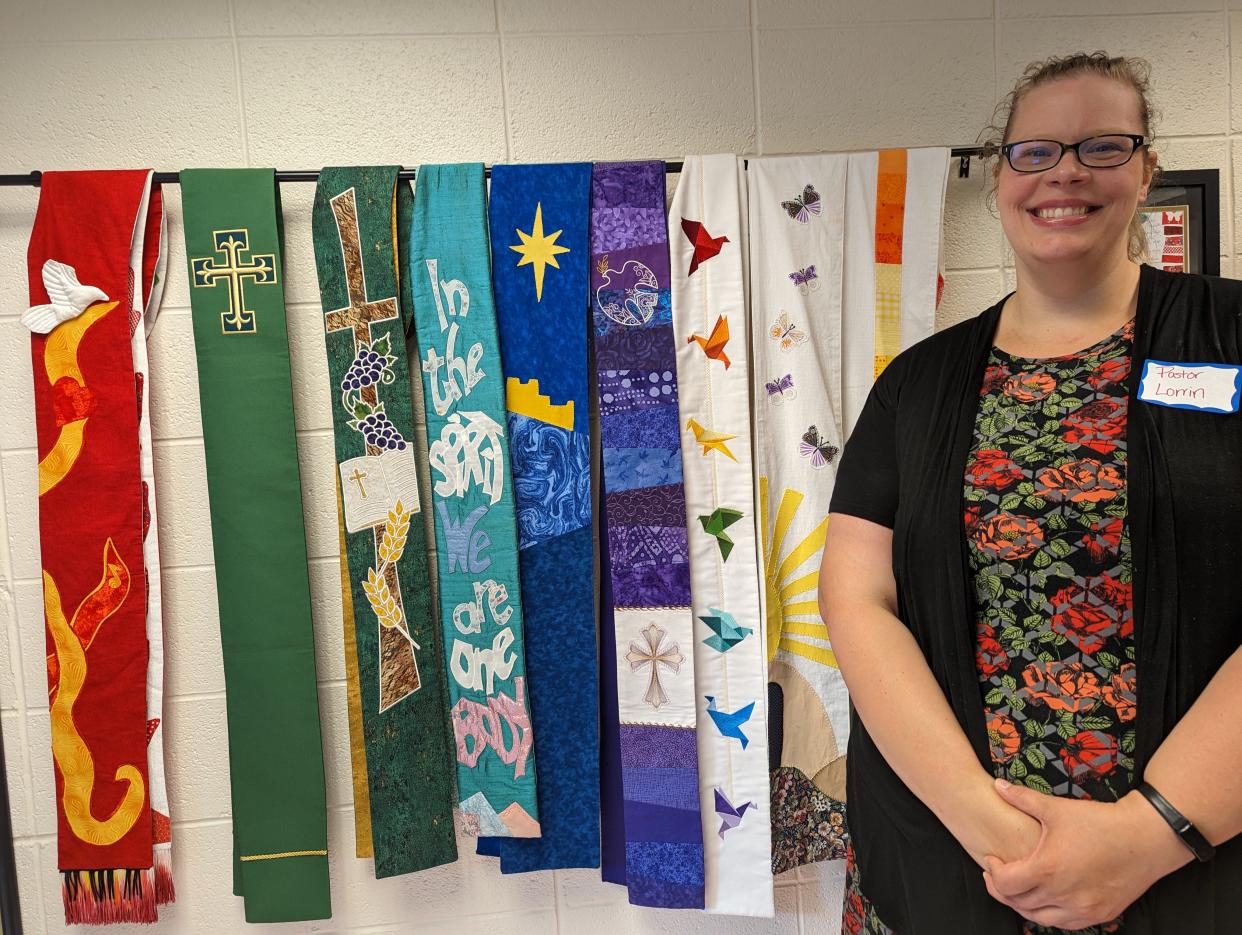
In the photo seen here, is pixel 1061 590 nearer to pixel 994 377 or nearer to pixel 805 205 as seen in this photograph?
pixel 994 377

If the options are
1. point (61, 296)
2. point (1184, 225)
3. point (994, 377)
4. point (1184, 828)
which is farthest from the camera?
point (1184, 225)

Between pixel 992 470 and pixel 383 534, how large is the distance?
1113 mm

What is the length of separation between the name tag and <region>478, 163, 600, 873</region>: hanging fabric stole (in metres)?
0.96

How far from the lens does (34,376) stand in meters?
1.61

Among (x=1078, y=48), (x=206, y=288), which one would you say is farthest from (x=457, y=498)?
(x=1078, y=48)

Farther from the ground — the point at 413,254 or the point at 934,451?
the point at 413,254

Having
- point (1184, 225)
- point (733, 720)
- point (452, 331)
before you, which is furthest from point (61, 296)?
point (1184, 225)

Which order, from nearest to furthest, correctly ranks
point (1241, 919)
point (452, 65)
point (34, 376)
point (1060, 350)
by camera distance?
point (1241, 919), point (1060, 350), point (34, 376), point (452, 65)

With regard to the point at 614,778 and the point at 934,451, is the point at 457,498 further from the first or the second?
the point at 934,451

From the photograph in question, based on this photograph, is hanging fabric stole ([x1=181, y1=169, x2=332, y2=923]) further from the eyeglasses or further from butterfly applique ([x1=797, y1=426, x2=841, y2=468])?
the eyeglasses

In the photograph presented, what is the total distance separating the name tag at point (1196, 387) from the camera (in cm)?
102

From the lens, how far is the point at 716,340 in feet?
5.55

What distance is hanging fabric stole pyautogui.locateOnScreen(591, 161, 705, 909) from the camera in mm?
1671

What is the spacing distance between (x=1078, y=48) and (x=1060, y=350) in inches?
42.3
